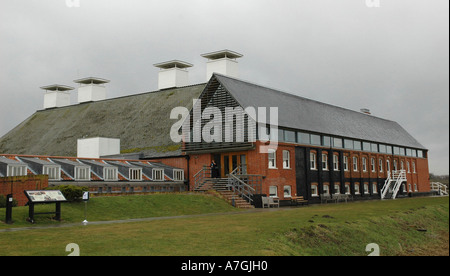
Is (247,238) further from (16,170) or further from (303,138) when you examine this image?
(303,138)

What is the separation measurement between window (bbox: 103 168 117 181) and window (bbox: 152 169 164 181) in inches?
161

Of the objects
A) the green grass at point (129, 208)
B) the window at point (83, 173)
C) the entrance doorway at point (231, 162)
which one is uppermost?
the entrance doorway at point (231, 162)

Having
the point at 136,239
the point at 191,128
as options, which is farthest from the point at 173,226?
the point at 191,128

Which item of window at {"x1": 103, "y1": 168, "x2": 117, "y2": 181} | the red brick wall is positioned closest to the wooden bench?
window at {"x1": 103, "y1": 168, "x2": 117, "y2": 181}

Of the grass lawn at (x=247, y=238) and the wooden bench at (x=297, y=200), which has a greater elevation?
the wooden bench at (x=297, y=200)

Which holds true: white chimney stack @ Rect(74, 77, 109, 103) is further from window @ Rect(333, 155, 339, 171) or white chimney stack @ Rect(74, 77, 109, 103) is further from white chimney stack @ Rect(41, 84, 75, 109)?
window @ Rect(333, 155, 339, 171)

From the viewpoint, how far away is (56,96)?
3031 inches

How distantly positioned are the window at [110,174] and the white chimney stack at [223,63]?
84.8 feet

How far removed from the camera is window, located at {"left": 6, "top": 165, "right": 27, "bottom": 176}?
93.8 feet

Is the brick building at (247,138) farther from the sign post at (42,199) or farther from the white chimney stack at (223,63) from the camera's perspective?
the sign post at (42,199)

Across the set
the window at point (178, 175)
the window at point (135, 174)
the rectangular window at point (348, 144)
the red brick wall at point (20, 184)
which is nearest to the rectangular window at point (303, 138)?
the rectangular window at point (348, 144)

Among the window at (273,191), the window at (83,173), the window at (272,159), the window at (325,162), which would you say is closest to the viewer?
the window at (83,173)

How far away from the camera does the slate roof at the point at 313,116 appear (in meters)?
39.2
